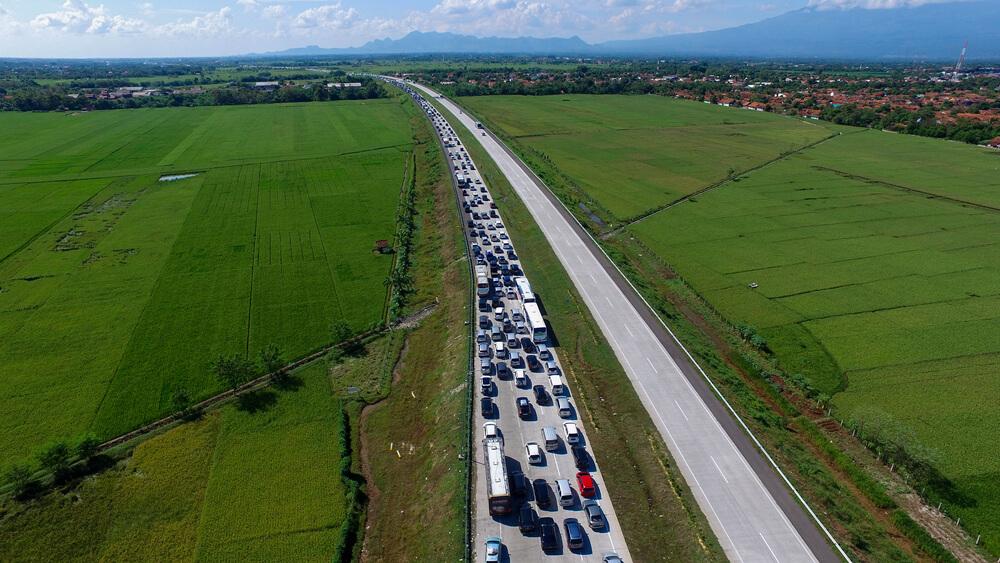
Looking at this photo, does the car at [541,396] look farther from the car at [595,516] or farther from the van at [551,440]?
the car at [595,516]

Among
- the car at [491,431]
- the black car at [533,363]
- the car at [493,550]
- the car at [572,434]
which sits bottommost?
the car at [493,550]

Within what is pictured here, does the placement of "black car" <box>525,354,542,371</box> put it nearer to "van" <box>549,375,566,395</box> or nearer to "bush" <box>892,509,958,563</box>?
"van" <box>549,375,566,395</box>

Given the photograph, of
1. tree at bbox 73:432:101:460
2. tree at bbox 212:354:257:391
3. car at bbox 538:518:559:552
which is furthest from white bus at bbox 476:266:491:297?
tree at bbox 73:432:101:460

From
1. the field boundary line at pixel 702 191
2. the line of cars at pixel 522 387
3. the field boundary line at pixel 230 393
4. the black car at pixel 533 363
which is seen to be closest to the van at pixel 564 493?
the line of cars at pixel 522 387

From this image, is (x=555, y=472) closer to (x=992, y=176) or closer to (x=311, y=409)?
(x=311, y=409)

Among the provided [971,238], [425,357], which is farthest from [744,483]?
[971,238]

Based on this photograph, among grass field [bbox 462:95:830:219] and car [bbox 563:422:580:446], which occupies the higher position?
grass field [bbox 462:95:830:219]
